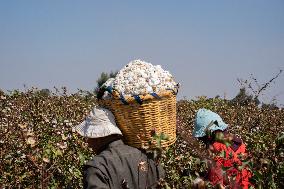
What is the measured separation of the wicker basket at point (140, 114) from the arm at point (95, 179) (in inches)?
12.8

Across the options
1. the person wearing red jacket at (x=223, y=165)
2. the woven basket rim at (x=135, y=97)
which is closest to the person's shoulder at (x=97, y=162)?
the woven basket rim at (x=135, y=97)

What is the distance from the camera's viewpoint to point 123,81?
301 cm

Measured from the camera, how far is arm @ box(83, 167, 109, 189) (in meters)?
2.72

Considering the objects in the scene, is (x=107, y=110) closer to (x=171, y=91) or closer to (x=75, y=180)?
(x=171, y=91)

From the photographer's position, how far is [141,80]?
9.83ft

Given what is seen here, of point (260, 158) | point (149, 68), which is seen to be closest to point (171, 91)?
point (149, 68)

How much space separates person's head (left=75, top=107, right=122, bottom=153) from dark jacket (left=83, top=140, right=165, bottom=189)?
0.05 meters


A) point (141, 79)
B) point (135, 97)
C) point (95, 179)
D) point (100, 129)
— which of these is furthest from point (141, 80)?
point (95, 179)

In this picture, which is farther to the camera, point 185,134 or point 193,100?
point 193,100

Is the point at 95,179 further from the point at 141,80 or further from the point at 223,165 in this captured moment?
the point at 223,165

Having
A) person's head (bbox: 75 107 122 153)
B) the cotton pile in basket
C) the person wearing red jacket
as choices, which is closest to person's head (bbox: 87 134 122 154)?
person's head (bbox: 75 107 122 153)

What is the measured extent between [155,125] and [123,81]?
0.34 meters

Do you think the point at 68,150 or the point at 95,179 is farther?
the point at 68,150

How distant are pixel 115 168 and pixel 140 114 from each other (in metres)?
0.36
